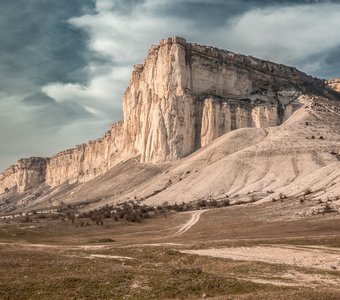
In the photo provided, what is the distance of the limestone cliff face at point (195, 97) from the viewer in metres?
110

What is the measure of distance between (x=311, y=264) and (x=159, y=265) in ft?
22.8

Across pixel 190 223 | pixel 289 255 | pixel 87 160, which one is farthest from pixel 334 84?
pixel 289 255

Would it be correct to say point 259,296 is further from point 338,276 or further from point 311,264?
point 311,264

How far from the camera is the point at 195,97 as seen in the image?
11512 cm

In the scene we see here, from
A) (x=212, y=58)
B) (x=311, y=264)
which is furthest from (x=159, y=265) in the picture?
(x=212, y=58)

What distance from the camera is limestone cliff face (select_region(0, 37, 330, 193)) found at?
110000mm

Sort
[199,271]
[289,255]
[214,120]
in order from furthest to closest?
[214,120] → [289,255] → [199,271]

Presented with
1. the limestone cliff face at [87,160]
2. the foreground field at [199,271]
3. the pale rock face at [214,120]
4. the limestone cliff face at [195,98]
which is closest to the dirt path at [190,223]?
the foreground field at [199,271]

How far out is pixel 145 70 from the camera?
123625 mm

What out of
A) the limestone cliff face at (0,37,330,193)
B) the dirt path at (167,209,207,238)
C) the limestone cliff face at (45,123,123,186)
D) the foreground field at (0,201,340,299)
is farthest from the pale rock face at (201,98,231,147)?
the foreground field at (0,201,340,299)

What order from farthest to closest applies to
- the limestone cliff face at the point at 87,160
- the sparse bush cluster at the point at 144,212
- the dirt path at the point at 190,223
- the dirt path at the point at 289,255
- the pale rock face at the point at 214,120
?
the limestone cliff face at the point at 87,160, the pale rock face at the point at 214,120, the sparse bush cluster at the point at 144,212, the dirt path at the point at 190,223, the dirt path at the point at 289,255

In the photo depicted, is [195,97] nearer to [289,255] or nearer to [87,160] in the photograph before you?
[87,160]

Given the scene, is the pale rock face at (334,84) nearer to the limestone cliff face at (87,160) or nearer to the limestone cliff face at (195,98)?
the limestone cliff face at (195,98)

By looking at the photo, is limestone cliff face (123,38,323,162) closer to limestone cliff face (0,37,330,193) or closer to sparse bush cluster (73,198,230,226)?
limestone cliff face (0,37,330,193)
